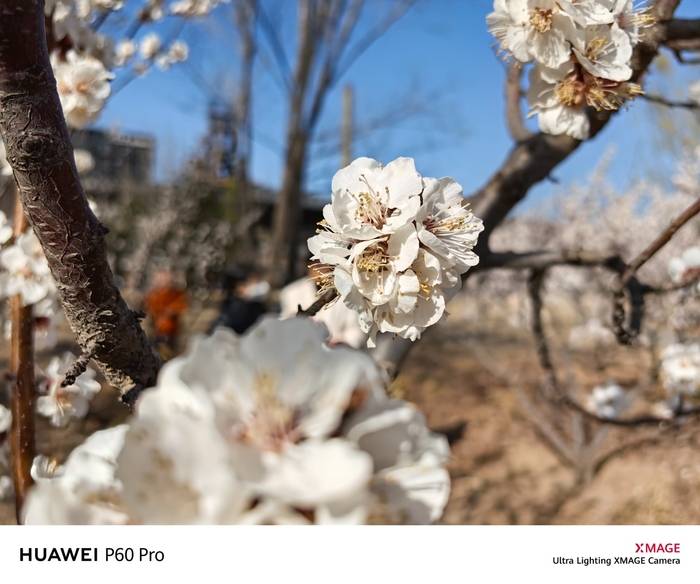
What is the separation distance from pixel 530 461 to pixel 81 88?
271 centimetres

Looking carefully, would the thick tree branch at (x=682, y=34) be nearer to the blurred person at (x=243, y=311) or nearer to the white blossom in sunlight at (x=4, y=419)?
the white blossom in sunlight at (x=4, y=419)

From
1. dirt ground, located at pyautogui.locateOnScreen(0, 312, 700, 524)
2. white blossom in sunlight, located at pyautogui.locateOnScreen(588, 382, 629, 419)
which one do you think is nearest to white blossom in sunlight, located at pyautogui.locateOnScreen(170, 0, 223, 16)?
dirt ground, located at pyautogui.locateOnScreen(0, 312, 700, 524)

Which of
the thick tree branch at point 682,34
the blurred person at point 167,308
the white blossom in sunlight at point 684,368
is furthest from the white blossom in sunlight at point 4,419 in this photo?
the blurred person at point 167,308

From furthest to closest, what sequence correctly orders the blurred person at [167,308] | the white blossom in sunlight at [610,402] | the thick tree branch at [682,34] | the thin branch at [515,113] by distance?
the blurred person at [167,308]
the white blossom in sunlight at [610,402]
the thin branch at [515,113]
the thick tree branch at [682,34]

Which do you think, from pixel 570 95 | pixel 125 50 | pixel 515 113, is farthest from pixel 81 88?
pixel 515 113

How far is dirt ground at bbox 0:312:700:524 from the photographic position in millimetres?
2189

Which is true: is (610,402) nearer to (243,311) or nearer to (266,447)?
(243,311)

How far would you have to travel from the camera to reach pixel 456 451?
3.01m

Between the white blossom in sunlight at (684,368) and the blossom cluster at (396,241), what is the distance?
71.5 inches
